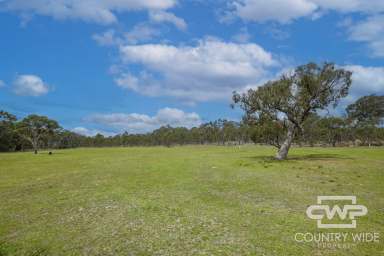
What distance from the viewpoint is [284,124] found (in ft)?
135

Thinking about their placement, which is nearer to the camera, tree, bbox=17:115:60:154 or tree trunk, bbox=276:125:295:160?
tree trunk, bbox=276:125:295:160

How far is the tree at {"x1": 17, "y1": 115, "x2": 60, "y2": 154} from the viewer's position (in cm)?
9469

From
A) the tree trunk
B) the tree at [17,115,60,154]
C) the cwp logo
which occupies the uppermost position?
the tree at [17,115,60,154]

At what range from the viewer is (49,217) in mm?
13109

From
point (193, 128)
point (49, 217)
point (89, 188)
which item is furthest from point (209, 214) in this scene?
point (193, 128)

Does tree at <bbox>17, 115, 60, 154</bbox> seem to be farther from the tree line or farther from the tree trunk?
the tree trunk

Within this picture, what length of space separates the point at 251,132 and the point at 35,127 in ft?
256

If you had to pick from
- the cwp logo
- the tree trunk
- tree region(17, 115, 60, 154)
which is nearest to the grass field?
the cwp logo

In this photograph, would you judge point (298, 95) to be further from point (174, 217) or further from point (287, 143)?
point (174, 217)

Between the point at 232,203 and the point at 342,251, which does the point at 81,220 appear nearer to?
the point at 232,203

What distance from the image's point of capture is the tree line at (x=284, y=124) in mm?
39875

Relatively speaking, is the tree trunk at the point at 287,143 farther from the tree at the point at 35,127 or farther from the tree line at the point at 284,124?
the tree at the point at 35,127

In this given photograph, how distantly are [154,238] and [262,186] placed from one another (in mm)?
11018

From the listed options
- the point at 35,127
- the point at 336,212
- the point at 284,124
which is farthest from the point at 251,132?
the point at 35,127
